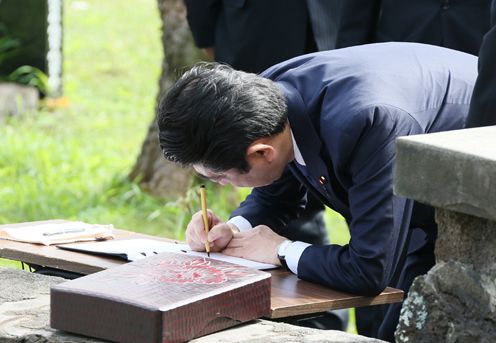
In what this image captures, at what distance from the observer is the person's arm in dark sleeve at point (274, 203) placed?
11.5 ft

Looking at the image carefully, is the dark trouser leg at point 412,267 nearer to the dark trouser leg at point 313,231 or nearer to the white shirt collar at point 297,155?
the white shirt collar at point 297,155

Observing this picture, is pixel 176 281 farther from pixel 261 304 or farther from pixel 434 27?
pixel 434 27

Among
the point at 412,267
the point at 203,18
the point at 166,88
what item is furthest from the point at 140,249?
the point at 166,88

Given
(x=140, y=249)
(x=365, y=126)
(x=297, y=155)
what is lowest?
(x=140, y=249)

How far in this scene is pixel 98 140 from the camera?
312 inches

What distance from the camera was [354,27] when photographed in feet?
14.5

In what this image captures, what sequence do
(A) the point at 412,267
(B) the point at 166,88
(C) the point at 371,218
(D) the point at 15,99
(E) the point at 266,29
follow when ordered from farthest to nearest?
(D) the point at 15,99, (B) the point at 166,88, (E) the point at 266,29, (A) the point at 412,267, (C) the point at 371,218

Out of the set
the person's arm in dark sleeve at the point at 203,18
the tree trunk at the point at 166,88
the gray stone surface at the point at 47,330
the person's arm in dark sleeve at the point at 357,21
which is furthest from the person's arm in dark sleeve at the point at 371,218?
the tree trunk at the point at 166,88

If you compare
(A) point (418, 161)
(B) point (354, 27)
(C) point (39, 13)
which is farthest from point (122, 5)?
(A) point (418, 161)

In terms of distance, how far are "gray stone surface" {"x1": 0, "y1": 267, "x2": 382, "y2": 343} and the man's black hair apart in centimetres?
54

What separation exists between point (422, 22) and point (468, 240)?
230cm

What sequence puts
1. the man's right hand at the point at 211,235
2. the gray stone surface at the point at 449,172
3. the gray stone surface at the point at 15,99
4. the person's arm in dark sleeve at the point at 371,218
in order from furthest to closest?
the gray stone surface at the point at 15,99 < the man's right hand at the point at 211,235 < the person's arm in dark sleeve at the point at 371,218 < the gray stone surface at the point at 449,172

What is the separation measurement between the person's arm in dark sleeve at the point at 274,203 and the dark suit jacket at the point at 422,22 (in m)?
1.02

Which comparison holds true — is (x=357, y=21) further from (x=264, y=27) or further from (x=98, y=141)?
(x=98, y=141)
